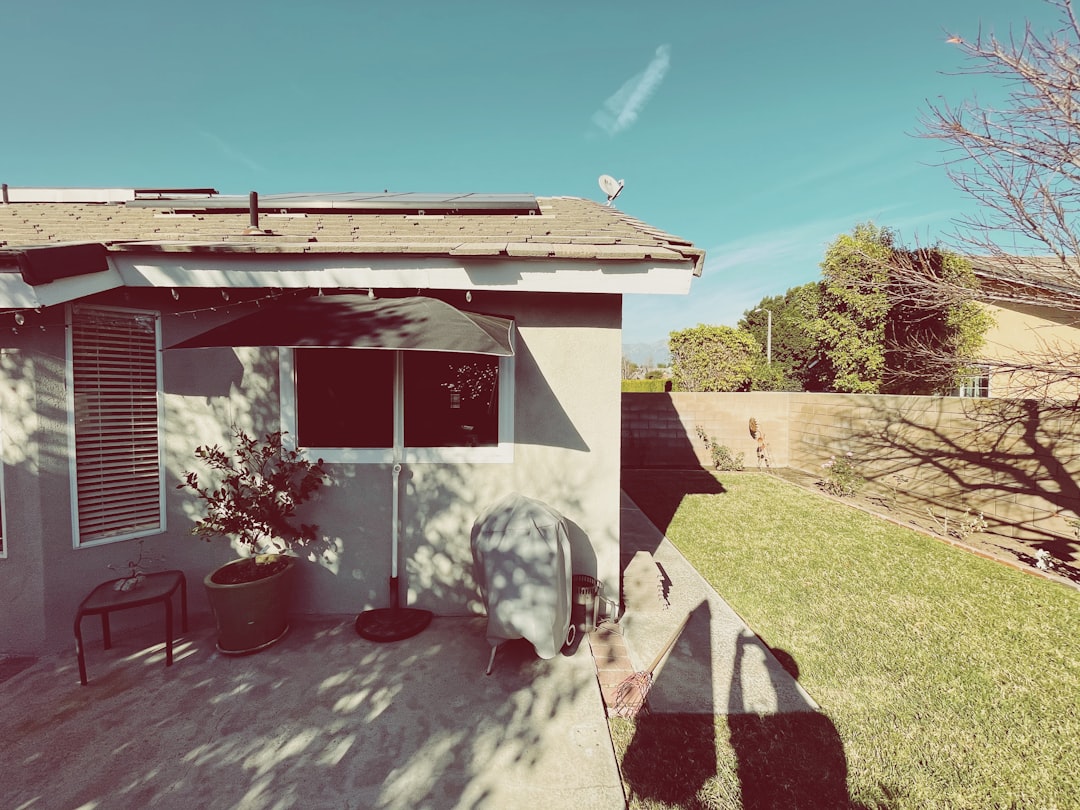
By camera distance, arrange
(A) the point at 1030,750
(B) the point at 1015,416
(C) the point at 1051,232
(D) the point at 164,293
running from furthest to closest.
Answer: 1. (B) the point at 1015,416
2. (C) the point at 1051,232
3. (D) the point at 164,293
4. (A) the point at 1030,750

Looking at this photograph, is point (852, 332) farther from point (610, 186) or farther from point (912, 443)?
point (610, 186)

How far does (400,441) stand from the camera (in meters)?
6.13

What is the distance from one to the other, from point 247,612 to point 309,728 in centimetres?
179

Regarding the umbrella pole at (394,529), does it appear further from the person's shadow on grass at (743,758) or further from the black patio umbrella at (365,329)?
the person's shadow on grass at (743,758)

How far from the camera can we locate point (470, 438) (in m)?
6.27

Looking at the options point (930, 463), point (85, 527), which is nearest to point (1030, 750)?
point (930, 463)

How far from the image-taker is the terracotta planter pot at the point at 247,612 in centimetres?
510

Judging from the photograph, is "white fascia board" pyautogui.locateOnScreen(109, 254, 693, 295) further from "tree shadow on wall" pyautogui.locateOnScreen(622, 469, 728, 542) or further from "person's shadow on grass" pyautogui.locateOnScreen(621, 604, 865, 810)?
"tree shadow on wall" pyautogui.locateOnScreen(622, 469, 728, 542)

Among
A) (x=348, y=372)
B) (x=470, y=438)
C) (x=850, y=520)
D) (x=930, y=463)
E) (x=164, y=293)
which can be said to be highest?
(x=164, y=293)

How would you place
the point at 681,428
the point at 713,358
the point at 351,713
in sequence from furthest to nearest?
the point at 713,358, the point at 681,428, the point at 351,713

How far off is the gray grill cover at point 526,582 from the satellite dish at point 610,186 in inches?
312

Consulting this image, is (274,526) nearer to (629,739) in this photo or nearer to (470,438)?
(470,438)

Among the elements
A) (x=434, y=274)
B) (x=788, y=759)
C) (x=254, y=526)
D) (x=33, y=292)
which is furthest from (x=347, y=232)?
(x=788, y=759)

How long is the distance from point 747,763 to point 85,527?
7.90 meters
